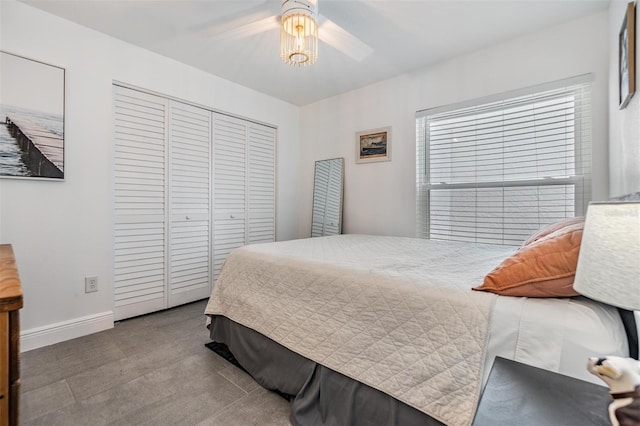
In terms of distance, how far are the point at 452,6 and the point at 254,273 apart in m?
2.28

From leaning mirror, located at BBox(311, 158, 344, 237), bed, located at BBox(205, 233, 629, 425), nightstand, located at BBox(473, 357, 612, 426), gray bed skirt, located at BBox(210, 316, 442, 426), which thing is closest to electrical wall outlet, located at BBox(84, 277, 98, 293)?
bed, located at BBox(205, 233, 629, 425)

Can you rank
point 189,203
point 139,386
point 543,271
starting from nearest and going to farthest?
point 543,271, point 139,386, point 189,203

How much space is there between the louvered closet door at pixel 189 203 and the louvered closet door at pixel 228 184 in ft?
0.32

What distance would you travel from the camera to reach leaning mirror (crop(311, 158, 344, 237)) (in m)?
3.68

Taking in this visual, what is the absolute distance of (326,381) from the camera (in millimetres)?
1373

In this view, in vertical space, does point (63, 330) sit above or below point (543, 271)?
below

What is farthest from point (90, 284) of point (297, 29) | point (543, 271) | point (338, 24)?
point (543, 271)

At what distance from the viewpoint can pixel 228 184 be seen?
11.2 ft

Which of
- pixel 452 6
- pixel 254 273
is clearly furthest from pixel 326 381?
pixel 452 6

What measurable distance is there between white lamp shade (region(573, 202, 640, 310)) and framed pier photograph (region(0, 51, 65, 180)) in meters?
3.01

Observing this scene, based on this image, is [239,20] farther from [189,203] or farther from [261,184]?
[261,184]

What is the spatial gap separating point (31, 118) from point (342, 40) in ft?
7.87

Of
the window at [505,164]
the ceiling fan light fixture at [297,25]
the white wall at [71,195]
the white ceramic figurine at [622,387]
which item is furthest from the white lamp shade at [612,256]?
the white wall at [71,195]

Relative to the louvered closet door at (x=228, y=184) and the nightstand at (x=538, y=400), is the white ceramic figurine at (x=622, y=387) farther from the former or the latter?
the louvered closet door at (x=228, y=184)
